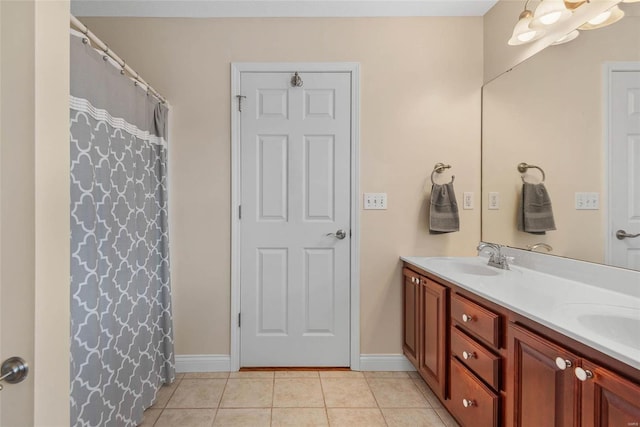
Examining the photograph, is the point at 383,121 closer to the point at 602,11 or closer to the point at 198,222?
the point at 602,11

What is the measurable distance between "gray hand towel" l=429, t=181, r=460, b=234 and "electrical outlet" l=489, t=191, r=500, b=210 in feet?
0.74

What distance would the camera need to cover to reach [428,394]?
191cm

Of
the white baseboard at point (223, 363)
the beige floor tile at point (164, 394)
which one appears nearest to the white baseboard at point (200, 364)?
the white baseboard at point (223, 363)

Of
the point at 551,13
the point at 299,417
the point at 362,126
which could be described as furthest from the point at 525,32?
the point at 299,417

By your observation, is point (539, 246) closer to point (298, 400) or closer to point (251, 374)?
point (298, 400)

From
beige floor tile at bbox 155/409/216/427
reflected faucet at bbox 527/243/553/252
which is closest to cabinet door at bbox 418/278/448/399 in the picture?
reflected faucet at bbox 527/243/553/252

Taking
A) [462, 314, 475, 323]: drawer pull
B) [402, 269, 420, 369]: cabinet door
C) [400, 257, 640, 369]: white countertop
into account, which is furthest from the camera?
[402, 269, 420, 369]: cabinet door

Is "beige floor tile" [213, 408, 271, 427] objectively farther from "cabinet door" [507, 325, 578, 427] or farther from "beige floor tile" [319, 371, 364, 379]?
"cabinet door" [507, 325, 578, 427]

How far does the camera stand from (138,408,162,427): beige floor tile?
1.66 metres

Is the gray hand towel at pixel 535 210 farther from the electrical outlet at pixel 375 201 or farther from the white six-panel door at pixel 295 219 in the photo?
the white six-panel door at pixel 295 219

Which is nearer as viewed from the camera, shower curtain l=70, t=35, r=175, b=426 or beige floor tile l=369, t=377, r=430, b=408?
shower curtain l=70, t=35, r=175, b=426

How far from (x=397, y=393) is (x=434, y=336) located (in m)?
0.51

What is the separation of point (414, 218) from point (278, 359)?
1384 mm

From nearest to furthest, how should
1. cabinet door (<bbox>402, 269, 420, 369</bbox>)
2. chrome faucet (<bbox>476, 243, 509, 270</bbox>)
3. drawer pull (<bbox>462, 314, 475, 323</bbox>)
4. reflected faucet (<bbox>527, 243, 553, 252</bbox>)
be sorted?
drawer pull (<bbox>462, 314, 475, 323</bbox>) < reflected faucet (<bbox>527, 243, 553, 252</bbox>) < chrome faucet (<bbox>476, 243, 509, 270</bbox>) < cabinet door (<bbox>402, 269, 420, 369</bbox>)
